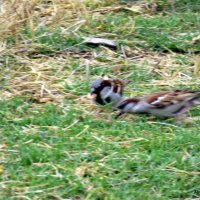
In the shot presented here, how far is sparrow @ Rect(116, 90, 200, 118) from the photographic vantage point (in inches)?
224

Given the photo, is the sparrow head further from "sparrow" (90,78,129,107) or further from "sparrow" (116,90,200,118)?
"sparrow" (116,90,200,118)

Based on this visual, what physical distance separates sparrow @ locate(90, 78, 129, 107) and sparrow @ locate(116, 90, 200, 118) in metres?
0.17

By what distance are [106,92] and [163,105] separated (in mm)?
453

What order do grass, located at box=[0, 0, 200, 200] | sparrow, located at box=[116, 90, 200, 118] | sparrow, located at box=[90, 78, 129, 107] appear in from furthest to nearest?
sparrow, located at box=[90, 78, 129, 107] < sparrow, located at box=[116, 90, 200, 118] < grass, located at box=[0, 0, 200, 200]

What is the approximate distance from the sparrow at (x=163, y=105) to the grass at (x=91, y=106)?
76 millimetres

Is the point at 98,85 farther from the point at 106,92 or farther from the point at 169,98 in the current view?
the point at 169,98

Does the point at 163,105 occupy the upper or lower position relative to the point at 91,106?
upper

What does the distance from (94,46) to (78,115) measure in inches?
60.6

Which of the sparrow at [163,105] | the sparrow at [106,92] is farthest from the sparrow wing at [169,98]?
the sparrow at [106,92]

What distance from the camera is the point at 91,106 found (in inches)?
237

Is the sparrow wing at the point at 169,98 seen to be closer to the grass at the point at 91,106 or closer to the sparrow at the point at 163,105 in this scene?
the sparrow at the point at 163,105

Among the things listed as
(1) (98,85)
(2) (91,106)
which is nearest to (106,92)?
(1) (98,85)

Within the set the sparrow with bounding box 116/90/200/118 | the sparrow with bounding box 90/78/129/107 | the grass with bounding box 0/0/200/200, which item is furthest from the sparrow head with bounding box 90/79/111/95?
the sparrow with bounding box 116/90/200/118

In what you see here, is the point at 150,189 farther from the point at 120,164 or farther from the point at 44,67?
the point at 44,67
